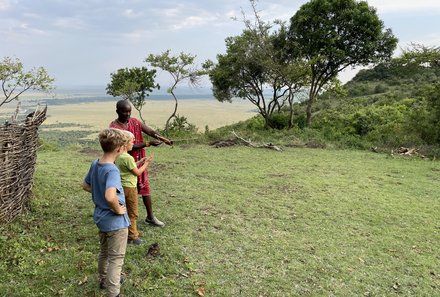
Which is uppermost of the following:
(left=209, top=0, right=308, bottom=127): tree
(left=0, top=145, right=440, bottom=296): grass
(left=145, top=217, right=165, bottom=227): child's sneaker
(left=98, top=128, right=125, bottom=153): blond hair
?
(left=209, top=0, right=308, bottom=127): tree

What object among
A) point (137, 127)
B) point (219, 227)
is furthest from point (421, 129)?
point (137, 127)

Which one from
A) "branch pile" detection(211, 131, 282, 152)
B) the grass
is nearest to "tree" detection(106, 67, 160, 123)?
"branch pile" detection(211, 131, 282, 152)

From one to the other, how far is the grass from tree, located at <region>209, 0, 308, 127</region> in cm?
813

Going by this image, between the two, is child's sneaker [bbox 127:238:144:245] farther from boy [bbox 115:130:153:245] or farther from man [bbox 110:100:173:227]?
man [bbox 110:100:173:227]

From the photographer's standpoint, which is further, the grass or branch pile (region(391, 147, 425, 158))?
branch pile (region(391, 147, 425, 158))

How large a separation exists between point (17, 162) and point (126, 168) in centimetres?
167

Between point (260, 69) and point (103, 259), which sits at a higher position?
point (260, 69)

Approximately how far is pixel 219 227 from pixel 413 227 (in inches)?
105

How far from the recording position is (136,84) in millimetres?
20641

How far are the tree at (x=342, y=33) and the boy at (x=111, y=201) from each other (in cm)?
1231

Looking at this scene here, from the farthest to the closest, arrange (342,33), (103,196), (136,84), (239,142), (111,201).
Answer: (136,84) < (342,33) < (239,142) < (103,196) < (111,201)

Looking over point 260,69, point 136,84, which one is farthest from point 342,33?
point 136,84

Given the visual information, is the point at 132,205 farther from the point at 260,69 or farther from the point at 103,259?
the point at 260,69

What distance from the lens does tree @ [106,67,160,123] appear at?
2105 centimetres
